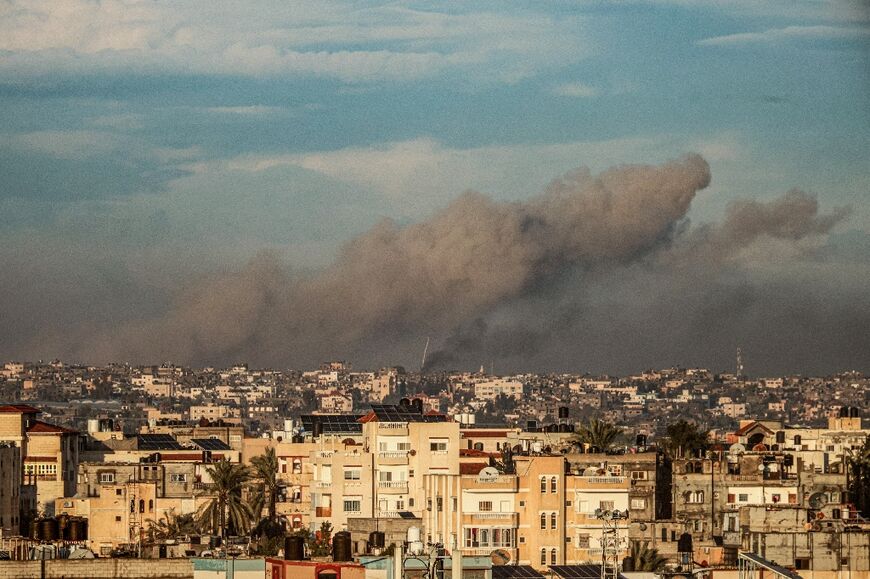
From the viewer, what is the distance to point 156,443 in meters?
109

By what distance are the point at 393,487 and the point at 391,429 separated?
7.18 feet

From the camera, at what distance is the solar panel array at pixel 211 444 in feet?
364

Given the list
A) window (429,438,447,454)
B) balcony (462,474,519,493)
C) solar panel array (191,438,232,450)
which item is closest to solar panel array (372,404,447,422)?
window (429,438,447,454)

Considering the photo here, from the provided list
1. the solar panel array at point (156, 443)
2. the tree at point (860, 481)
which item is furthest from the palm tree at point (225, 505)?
the solar panel array at point (156, 443)

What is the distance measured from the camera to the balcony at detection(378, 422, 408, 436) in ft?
247

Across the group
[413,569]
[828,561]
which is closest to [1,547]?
[413,569]

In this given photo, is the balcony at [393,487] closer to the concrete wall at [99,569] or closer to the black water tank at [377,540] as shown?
the black water tank at [377,540]

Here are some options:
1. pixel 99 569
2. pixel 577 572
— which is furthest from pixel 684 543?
pixel 99 569

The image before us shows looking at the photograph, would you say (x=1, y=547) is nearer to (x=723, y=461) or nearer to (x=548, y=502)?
(x=548, y=502)

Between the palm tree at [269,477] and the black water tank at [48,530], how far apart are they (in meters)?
20.5

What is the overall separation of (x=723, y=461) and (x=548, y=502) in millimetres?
10790

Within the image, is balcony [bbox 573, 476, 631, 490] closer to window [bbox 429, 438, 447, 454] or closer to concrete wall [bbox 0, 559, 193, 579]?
window [bbox 429, 438, 447, 454]

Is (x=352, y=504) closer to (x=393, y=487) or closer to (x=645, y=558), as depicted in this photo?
(x=393, y=487)

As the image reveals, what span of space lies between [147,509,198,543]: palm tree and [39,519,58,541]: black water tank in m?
7.11
